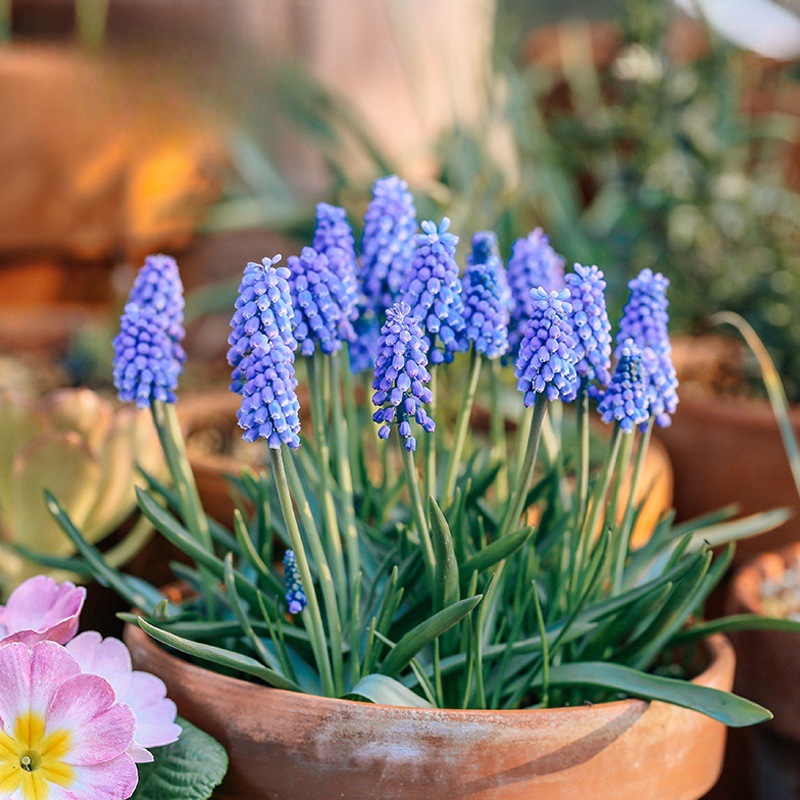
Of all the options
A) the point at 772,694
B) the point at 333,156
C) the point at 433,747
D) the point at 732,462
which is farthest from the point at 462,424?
the point at 333,156

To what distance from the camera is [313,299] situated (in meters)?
0.52

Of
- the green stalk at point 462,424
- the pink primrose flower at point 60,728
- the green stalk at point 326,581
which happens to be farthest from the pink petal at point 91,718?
the green stalk at point 462,424

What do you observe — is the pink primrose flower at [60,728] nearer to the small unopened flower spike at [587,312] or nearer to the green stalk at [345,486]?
the green stalk at [345,486]

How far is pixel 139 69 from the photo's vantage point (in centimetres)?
134

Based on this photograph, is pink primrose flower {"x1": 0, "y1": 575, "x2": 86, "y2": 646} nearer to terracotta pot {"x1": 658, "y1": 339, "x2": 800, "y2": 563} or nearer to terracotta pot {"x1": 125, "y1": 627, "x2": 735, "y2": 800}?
terracotta pot {"x1": 125, "y1": 627, "x2": 735, "y2": 800}

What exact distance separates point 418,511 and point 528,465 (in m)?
0.06

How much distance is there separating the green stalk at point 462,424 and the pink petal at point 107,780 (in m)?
0.21

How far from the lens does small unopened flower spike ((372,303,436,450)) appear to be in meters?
0.45

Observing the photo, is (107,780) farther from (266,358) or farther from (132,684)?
(266,358)

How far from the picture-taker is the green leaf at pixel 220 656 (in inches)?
18.9

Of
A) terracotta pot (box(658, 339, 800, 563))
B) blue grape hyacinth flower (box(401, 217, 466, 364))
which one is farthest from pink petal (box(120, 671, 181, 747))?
terracotta pot (box(658, 339, 800, 563))

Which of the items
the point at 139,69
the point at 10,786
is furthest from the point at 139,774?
the point at 139,69

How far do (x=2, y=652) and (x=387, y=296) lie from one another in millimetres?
268

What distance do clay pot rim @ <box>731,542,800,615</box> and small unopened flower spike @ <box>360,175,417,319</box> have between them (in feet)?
1.08
